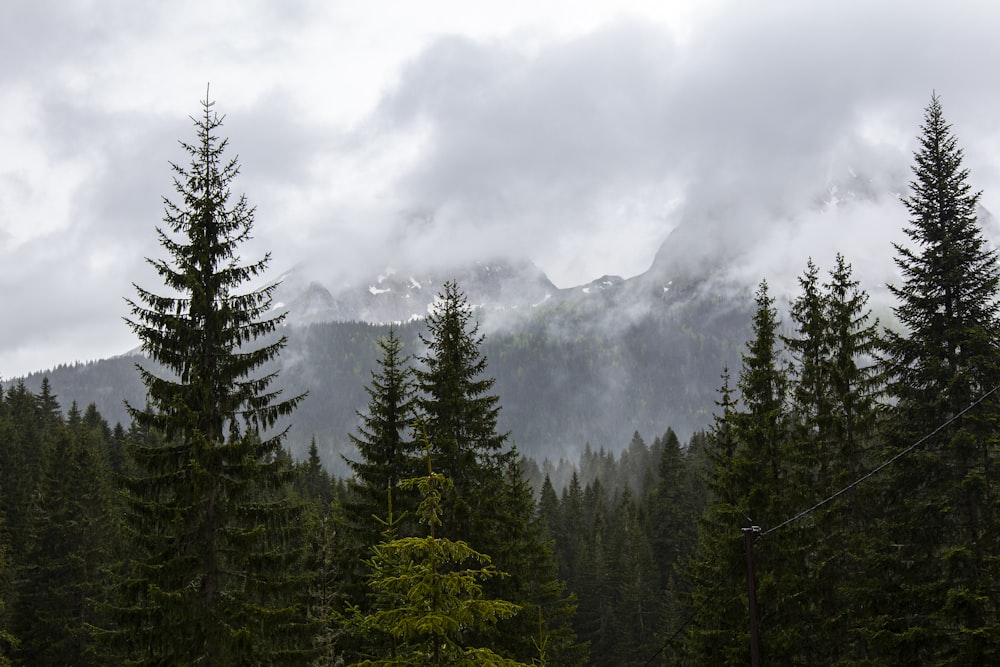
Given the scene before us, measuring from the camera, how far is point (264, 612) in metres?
15.3

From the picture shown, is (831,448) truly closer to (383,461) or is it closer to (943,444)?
(943,444)

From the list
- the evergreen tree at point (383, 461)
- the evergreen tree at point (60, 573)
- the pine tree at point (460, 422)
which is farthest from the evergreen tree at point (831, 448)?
the evergreen tree at point (60, 573)

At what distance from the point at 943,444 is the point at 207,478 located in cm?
1811

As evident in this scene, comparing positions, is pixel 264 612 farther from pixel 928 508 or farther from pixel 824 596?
pixel 928 508

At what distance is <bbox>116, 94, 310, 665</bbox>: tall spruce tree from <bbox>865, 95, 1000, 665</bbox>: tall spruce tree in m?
14.6

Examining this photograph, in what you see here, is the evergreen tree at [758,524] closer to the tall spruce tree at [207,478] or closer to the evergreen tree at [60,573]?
the tall spruce tree at [207,478]

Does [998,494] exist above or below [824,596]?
above

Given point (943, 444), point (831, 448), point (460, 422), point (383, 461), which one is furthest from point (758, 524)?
point (383, 461)

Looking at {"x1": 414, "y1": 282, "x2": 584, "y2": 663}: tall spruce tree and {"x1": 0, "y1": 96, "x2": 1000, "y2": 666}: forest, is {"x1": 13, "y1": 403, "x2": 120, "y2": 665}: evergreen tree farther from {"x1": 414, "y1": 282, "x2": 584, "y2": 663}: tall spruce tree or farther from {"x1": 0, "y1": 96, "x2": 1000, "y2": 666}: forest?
{"x1": 414, "y1": 282, "x2": 584, "y2": 663}: tall spruce tree

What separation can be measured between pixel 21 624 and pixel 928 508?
121 ft

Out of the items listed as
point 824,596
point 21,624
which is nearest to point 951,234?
point 824,596

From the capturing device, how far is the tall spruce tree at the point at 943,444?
619 inches

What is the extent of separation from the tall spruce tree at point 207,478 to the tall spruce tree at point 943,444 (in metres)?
14.6

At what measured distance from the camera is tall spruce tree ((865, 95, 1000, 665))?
15.7 m
